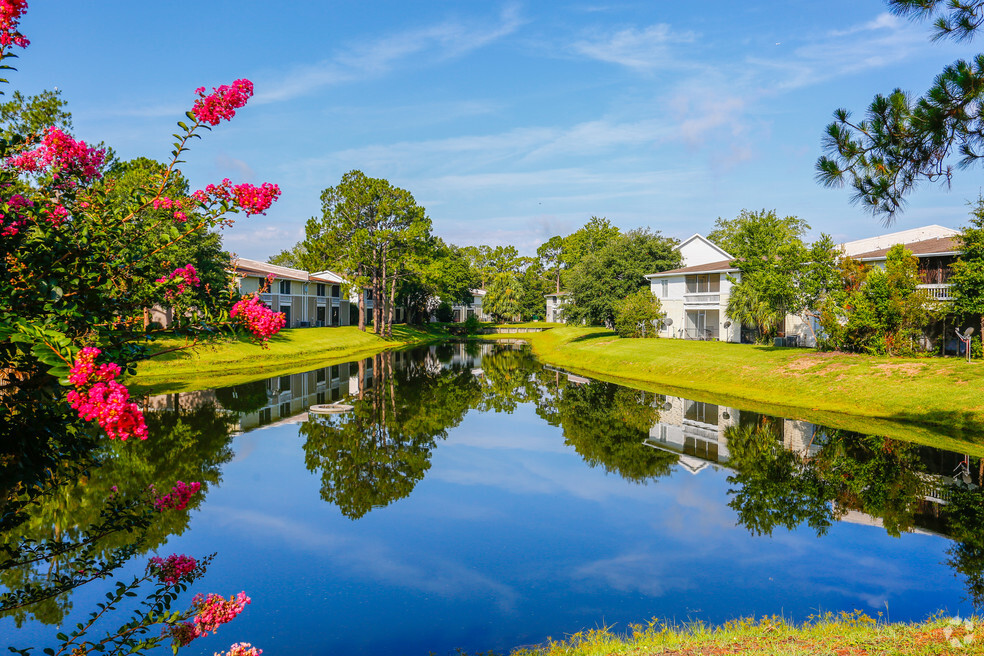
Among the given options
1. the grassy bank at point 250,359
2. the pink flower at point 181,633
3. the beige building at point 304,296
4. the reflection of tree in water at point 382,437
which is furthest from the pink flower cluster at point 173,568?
the beige building at point 304,296

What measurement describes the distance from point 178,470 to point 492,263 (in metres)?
126

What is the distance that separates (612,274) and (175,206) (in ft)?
189

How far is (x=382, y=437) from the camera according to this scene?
2169 centimetres

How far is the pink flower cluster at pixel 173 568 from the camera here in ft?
16.6

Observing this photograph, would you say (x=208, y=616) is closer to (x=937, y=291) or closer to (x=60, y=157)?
(x=60, y=157)

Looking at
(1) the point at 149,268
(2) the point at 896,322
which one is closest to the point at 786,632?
(1) the point at 149,268

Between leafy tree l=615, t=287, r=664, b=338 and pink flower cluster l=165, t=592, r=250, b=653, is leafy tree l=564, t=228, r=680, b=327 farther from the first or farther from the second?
pink flower cluster l=165, t=592, r=250, b=653

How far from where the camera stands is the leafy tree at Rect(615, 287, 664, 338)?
5544cm

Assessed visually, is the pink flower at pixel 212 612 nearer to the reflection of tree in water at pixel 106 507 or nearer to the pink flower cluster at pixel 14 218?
the reflection of tree in water at pixel 106 507

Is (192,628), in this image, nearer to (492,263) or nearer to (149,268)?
(149,268)

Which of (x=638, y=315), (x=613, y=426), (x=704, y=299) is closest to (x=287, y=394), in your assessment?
(x=613, y=426)

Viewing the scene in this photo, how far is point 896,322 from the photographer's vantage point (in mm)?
32938

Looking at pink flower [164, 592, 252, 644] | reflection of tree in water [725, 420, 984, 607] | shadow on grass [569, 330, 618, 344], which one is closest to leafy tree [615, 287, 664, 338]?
shadow on grass [569, 330, 618, 344]

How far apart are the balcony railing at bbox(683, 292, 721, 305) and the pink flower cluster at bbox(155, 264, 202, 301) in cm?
5284
